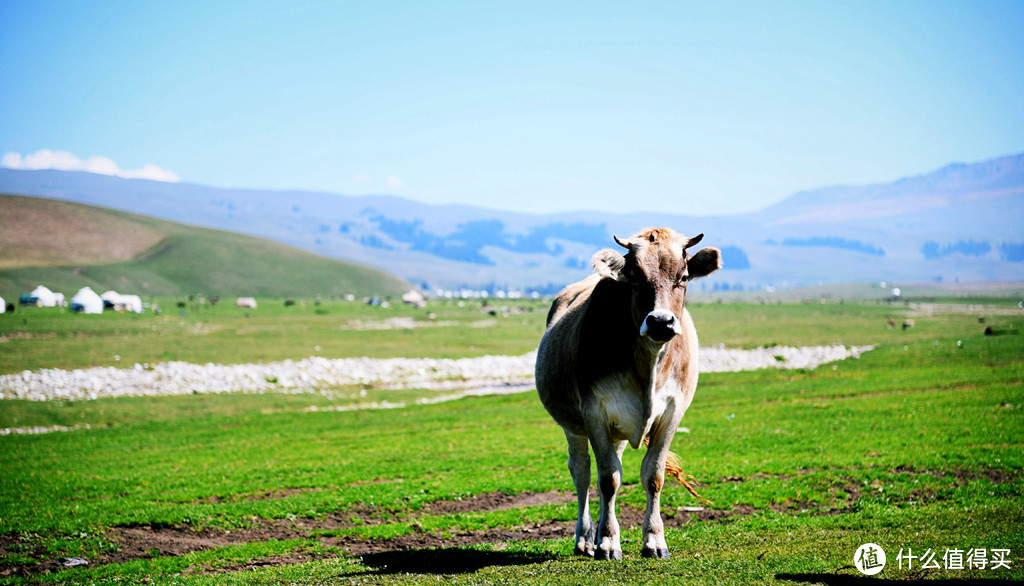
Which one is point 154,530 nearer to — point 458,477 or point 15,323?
point 458,477

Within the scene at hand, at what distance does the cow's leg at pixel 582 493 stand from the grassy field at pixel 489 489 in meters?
0.44

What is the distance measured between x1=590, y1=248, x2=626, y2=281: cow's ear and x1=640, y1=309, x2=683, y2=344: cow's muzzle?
3.07ft

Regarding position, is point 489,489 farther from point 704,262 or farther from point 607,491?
point 704,262

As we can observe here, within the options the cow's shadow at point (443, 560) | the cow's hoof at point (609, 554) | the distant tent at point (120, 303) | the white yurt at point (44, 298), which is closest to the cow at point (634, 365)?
the cow's hoof at point (609, 554)

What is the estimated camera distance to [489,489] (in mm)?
16875

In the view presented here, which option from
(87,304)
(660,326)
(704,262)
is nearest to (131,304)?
(87,304)

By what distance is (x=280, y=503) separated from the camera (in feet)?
54.1

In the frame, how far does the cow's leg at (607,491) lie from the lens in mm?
9516

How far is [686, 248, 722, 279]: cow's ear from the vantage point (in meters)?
9.11

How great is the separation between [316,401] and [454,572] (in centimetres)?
3449

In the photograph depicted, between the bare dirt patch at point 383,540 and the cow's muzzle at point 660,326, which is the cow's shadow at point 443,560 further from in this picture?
the cow's muzzle at point 660,326

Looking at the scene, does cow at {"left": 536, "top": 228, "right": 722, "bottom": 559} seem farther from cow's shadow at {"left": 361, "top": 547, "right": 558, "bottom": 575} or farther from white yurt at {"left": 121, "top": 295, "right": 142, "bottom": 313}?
white yurt at {"left": 121, "top": 295, "right": 142, "bottom": 313}

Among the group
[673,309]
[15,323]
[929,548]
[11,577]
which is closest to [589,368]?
[673,309]

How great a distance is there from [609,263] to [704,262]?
125cm
